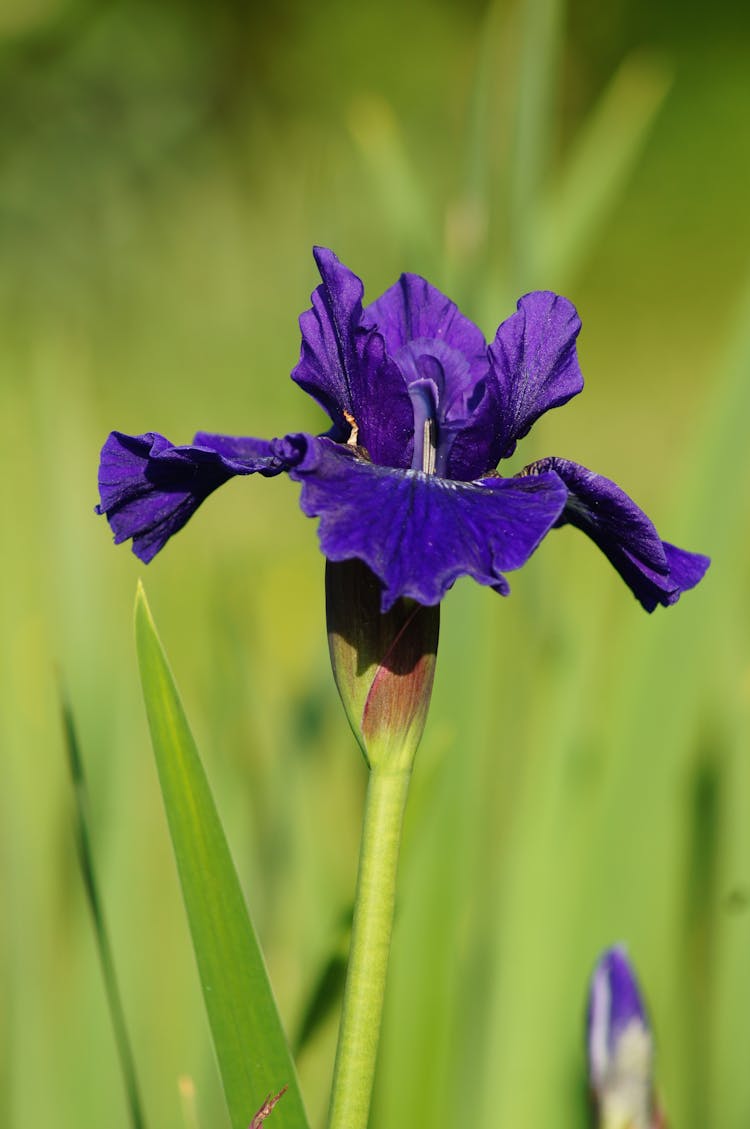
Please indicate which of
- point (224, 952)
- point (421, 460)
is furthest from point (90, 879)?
point (421, 460)

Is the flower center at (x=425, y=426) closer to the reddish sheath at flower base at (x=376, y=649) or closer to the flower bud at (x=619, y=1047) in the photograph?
the reddish sheath at flower base at (x=376, y=649)

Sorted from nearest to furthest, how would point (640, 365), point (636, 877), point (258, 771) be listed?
point (636, 877) < point (258, 771) < point (640, 365)

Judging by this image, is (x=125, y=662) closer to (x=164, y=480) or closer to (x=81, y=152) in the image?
(x=164, y=480)

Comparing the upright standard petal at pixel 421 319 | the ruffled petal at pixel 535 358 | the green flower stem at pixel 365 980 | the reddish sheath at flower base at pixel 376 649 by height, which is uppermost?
the upright standard petal at pixel 421 319

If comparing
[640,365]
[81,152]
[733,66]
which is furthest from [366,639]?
[733,66]

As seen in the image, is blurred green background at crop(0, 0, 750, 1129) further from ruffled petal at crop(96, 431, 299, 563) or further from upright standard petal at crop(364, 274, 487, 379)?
upright standard petal at crop(364, 274, 487, 379)

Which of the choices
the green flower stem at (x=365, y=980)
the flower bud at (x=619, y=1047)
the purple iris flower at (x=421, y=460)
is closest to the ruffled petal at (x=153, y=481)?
the purple iris flower at (x=421, y=460)

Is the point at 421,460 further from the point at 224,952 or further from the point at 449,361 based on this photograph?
the point at 224,952
